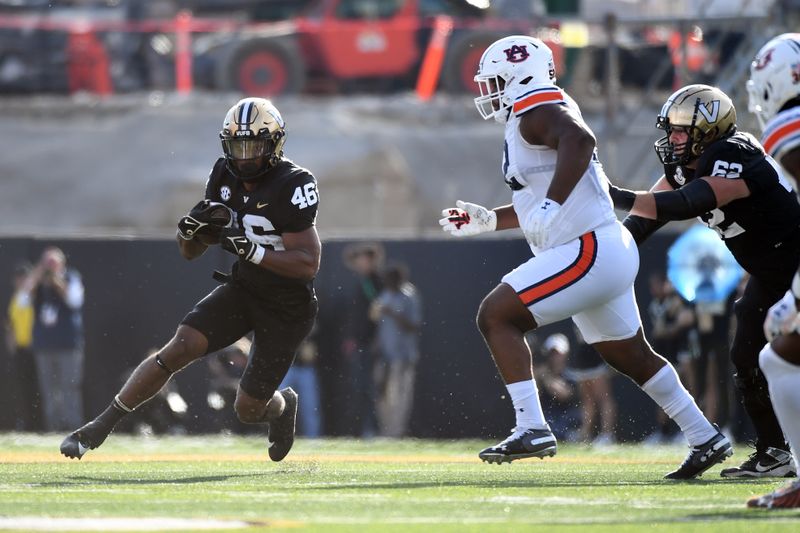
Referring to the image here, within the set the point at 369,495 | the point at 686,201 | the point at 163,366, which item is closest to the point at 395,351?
the point at 163,366

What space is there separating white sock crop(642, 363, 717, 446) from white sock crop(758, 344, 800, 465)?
4.53 feet

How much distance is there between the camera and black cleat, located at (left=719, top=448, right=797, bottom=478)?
22.9ft

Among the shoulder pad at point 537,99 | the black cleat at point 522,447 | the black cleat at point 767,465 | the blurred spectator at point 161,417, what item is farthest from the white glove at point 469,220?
the blurred spectator at point 161,417

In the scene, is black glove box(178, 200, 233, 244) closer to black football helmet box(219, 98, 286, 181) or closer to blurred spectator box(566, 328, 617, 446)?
black football helmet box(219, 98, 286, 181)

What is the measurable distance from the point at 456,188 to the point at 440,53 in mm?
1899

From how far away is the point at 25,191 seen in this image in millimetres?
22016

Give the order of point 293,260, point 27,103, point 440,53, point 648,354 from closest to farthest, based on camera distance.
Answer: point 648,354 → point 293,260 → point 440,53 → point 27,103

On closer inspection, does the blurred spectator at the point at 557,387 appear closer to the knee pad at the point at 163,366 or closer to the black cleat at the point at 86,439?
the knee pad at the point at 163,366

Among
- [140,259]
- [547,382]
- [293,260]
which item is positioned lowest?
[547,382]

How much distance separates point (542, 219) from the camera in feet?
20.7

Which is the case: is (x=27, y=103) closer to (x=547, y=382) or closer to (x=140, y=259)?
(x=140, y=259)

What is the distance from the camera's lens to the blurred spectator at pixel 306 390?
1242 cm

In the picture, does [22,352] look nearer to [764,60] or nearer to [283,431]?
[283,431]

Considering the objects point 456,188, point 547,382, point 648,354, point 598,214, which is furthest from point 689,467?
point 456,188
